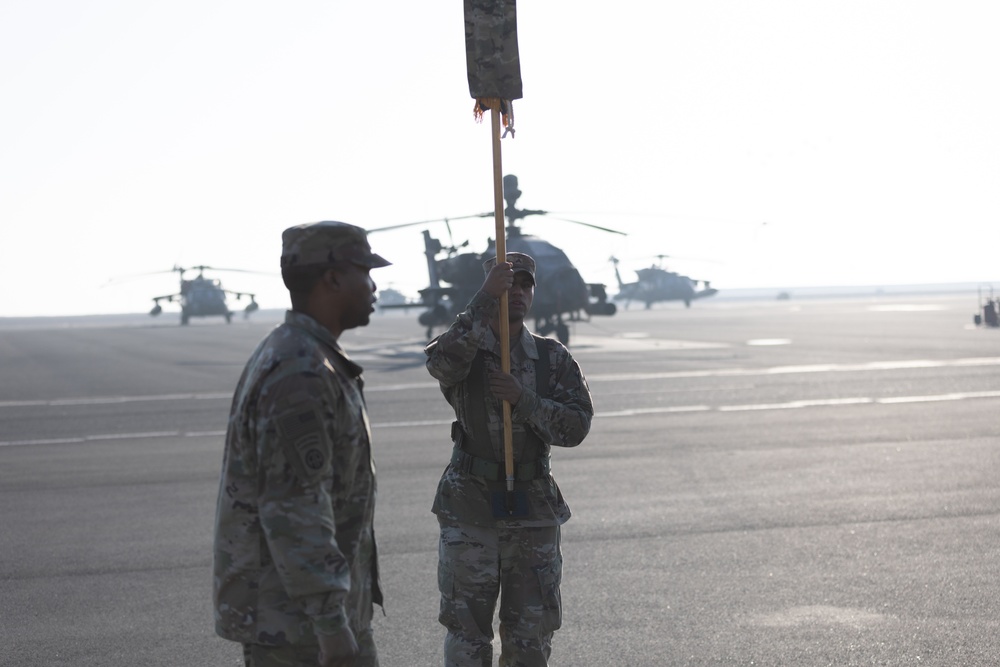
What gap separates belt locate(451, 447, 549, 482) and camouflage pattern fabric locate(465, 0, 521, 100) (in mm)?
1617

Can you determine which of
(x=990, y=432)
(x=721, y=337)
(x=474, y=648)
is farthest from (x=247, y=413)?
(x=721, y=337)

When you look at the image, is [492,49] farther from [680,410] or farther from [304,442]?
[680,410]

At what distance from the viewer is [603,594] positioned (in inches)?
274

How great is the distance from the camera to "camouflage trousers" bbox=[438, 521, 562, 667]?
4582 millimetres

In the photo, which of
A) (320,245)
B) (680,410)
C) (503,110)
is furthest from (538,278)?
(320,245)

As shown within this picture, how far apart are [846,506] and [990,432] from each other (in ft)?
17.2

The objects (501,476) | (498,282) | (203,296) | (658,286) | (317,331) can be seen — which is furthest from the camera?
(658,286)

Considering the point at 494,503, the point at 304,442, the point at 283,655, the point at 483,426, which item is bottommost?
the point at 283,655

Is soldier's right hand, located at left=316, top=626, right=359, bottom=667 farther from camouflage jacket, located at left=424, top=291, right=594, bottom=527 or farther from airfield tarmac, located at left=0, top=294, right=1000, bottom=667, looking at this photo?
airfield tarmac, located at left=0, top=294, right=1000, bottom=667

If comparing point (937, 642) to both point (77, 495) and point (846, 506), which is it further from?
point (77, 495)

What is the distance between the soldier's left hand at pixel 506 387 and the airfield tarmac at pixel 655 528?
176 centimetres

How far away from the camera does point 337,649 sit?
2.97 m

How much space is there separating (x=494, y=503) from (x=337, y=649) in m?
1.72

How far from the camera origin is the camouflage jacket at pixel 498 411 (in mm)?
4621
